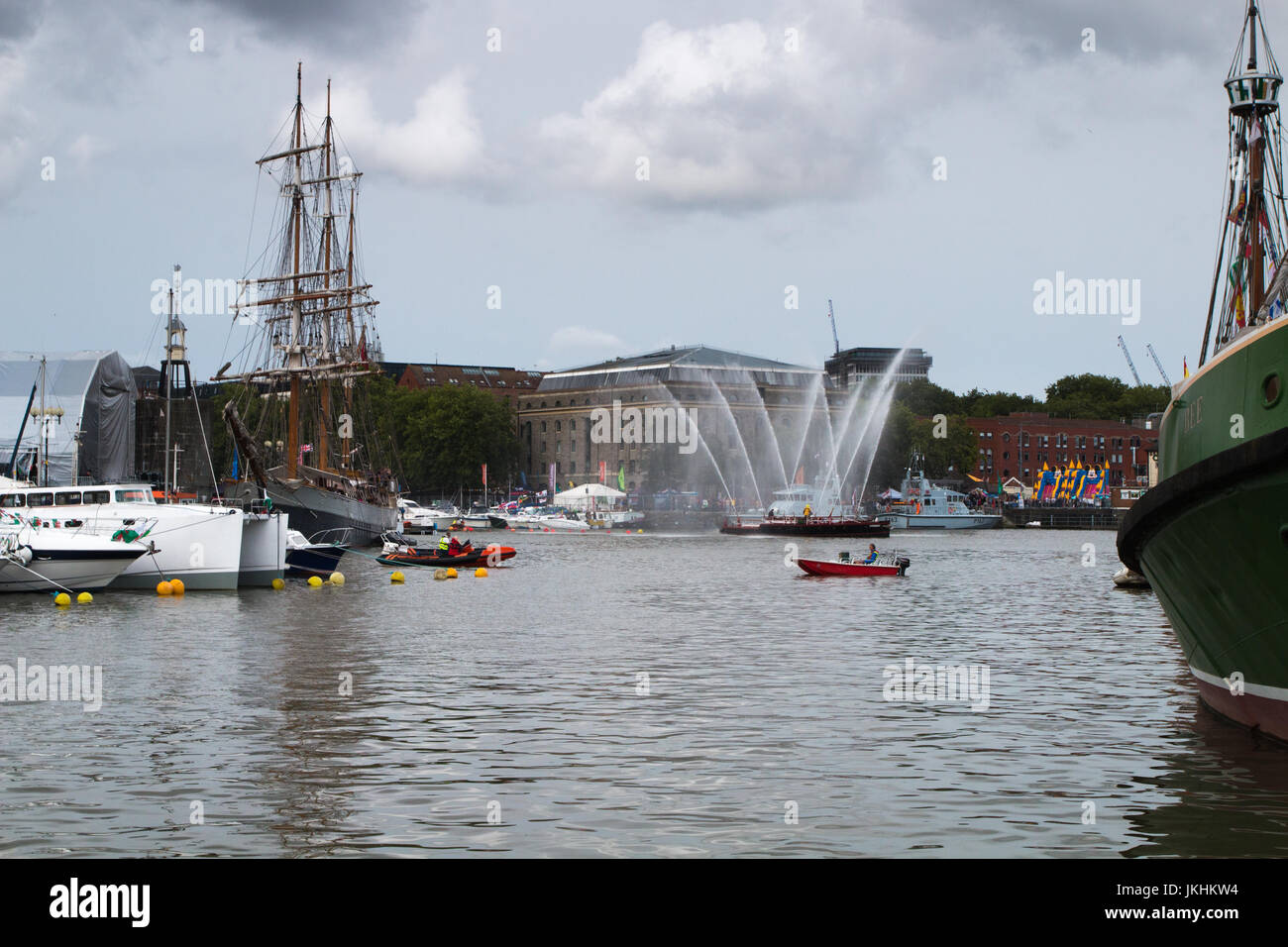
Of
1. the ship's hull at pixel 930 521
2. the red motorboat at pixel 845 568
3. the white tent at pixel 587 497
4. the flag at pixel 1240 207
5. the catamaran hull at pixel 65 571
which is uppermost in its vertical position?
the flag at pixel 1240 207

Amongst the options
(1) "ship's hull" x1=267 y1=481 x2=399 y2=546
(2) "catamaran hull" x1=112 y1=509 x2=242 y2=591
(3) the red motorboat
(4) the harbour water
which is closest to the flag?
(4) the harbour water

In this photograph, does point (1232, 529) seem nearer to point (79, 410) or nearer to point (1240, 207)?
point (1240, 207)

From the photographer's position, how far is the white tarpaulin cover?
12344 centimetres

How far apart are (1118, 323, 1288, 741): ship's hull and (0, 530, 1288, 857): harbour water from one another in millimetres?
1374

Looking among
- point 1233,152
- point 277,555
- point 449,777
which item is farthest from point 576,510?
point 449,777

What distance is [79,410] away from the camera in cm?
12625

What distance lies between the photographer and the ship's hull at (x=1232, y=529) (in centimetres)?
1555

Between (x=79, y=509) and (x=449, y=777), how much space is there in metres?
41.7

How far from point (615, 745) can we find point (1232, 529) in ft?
29.6

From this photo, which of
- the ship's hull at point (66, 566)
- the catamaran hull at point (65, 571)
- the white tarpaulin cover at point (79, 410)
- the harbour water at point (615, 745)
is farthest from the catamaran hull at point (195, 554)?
the white tarpaulin cover at point (79, 410)

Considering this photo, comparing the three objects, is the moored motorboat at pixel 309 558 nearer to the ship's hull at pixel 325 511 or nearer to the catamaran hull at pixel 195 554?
the catamaran hull at pixel 195 554

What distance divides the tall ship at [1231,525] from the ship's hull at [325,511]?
75.2m

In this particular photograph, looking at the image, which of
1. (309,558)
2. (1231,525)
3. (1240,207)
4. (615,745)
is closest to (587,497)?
(309,558)
